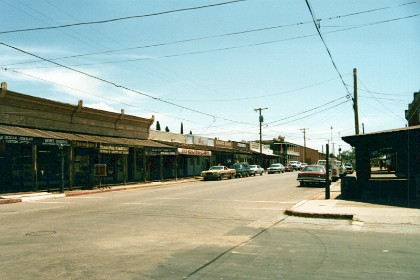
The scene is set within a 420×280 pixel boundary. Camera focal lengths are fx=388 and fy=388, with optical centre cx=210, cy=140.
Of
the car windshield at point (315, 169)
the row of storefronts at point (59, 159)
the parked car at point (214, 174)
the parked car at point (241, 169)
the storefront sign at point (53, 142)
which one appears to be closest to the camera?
the storefront sign at point (53, 142)

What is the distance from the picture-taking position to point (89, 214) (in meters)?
13.9

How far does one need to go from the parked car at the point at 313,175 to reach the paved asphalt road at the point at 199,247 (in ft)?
49.4

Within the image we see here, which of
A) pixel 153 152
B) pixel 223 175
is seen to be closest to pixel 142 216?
pixel 153 152

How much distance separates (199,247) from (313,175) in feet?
68.5

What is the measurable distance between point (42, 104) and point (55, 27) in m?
10.5

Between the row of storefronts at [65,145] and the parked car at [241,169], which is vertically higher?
the row of storefronts at [65,145]

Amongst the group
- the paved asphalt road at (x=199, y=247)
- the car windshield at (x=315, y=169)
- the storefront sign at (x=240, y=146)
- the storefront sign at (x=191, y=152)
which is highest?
the storefront sign at (x=240, y=146)

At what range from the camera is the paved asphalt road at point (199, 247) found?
6273 millimetres

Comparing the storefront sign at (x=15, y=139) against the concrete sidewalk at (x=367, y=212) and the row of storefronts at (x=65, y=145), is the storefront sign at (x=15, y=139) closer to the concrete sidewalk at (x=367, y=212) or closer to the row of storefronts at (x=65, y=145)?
the row of storefronts at (x=65, y=145)

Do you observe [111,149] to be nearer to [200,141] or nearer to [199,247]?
[199,247]

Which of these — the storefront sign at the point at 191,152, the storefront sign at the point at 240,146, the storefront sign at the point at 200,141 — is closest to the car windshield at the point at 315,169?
the storefront sign at the point at 191,152

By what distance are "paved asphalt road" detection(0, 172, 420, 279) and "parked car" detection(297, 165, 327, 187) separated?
49.4 feet

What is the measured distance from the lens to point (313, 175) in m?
27.7

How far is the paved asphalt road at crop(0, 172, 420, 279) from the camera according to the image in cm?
627
